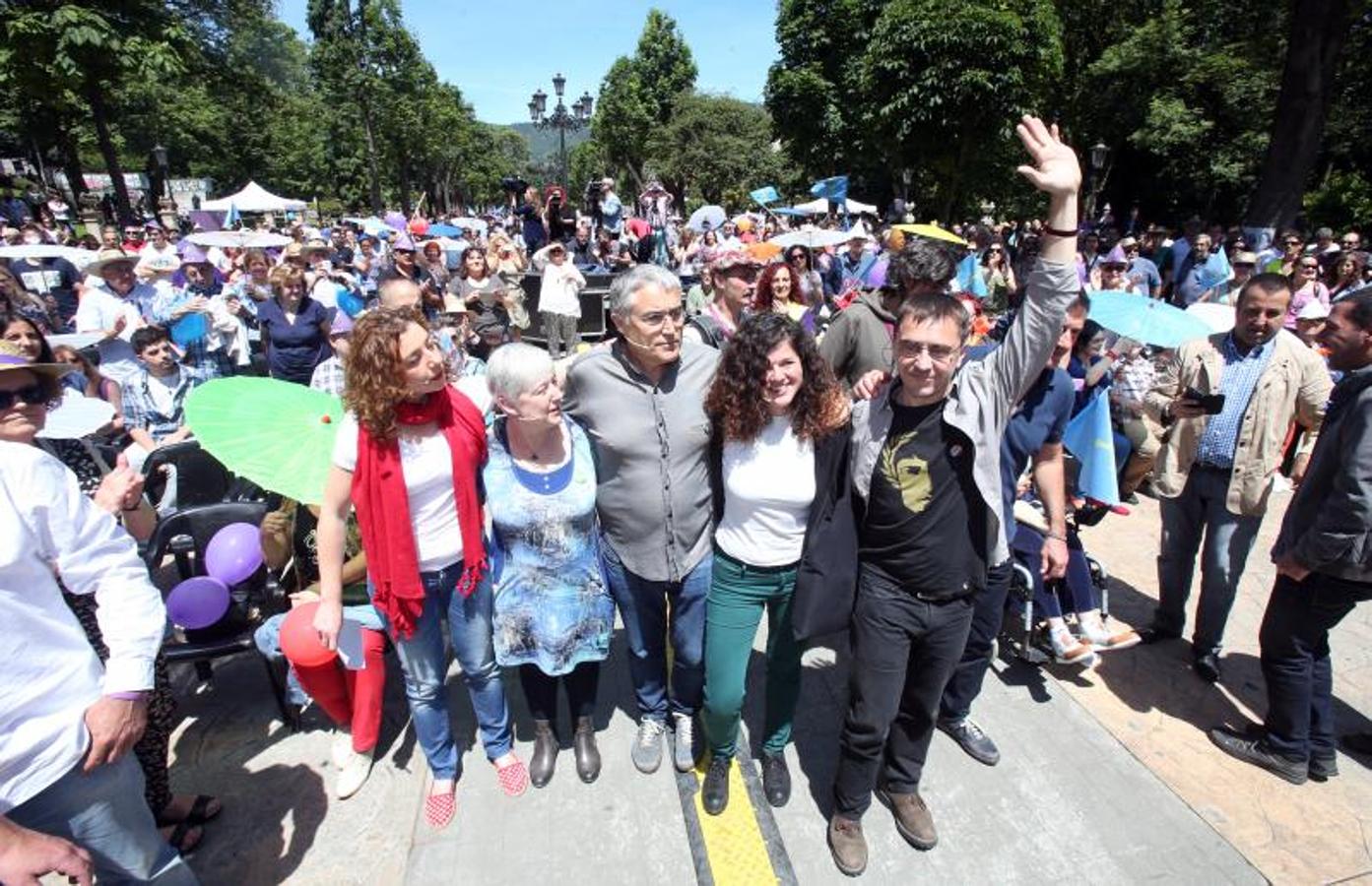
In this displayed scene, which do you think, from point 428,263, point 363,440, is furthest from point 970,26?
point 363,440

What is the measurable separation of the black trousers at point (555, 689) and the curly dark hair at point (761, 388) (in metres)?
1.36

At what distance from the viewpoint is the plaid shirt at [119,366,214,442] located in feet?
15.3

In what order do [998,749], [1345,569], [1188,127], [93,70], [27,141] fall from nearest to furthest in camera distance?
[1345,569], [998,749], [93,70], [1188,127], [27,141]

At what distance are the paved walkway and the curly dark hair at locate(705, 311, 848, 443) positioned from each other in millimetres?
1628

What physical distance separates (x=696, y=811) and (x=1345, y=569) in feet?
8.93

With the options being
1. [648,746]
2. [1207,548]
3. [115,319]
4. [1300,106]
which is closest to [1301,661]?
[1207,548]

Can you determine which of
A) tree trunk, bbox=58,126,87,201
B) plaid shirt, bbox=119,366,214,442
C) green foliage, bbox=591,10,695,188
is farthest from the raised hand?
green foliage, bbox=591,10,695,188

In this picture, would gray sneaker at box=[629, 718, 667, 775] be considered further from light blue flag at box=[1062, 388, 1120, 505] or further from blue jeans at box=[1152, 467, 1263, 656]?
blue jeans at box=[1152, 467, 1263, 656]

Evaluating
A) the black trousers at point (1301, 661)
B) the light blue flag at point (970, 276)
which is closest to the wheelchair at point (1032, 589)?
the black trousers at point (1301, 661)

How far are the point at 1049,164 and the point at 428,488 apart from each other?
2308 millimetres

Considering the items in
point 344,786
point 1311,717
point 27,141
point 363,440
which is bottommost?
point 344,786

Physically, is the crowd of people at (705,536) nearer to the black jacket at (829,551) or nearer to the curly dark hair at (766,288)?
the black jacket at (829,551)

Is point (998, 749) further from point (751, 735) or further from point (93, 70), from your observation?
point (93, 70)

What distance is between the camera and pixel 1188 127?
2255 cm
